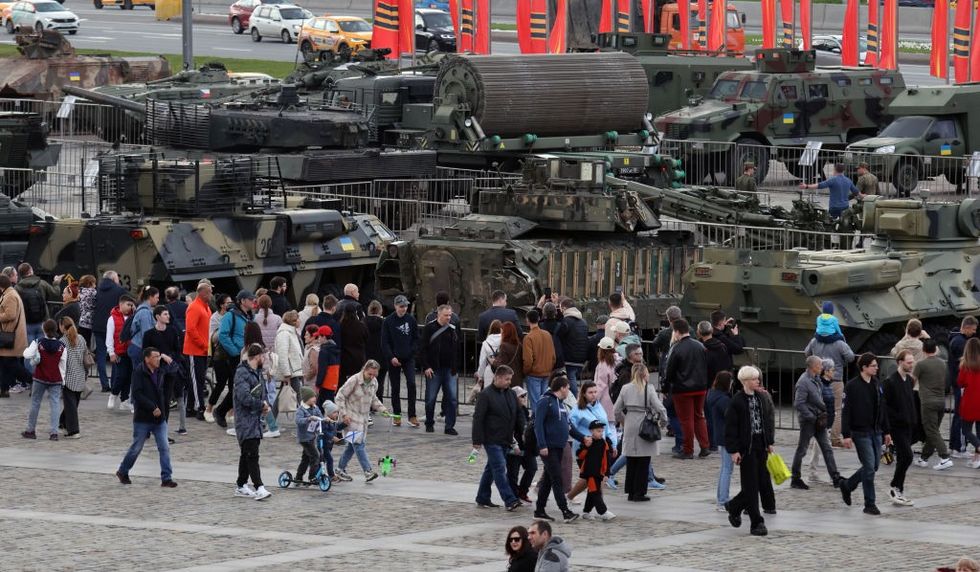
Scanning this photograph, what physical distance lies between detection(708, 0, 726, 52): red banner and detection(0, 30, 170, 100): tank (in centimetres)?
1271

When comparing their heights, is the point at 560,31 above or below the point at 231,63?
above

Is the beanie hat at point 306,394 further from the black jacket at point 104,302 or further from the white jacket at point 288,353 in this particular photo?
the black jacket at point 104,302

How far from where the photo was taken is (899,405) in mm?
17594

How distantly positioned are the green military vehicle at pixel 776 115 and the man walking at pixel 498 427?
22.0 m

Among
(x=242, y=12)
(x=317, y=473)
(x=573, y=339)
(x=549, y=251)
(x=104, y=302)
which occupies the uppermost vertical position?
(x=242, y=12)

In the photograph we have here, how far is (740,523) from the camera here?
1670 centimetres

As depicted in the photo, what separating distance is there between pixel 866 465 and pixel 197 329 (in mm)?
7594

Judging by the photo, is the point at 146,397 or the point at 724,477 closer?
the point at 724,477

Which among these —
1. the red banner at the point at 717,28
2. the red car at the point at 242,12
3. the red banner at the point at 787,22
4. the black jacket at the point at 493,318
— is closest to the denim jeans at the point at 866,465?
the black jacket at the point at 493,318

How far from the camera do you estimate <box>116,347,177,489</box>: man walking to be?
709 inches

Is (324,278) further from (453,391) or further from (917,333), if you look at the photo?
(917,333)

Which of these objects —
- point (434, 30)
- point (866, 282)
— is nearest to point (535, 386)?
point (866, 282)

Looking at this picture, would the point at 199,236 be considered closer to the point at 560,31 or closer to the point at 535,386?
the point at 535,386

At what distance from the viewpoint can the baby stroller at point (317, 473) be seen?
17.8 metres
